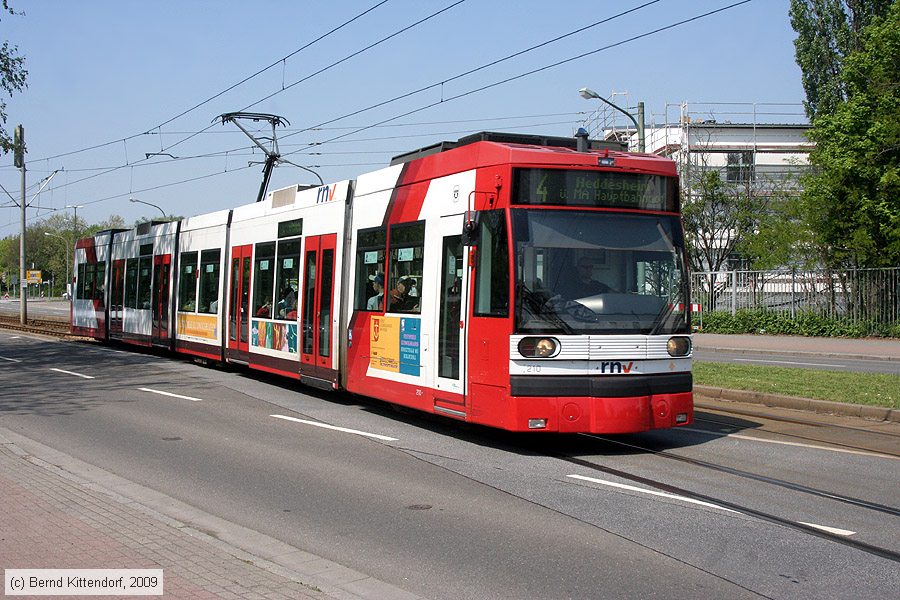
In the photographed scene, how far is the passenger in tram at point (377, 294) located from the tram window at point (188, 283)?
385 inches

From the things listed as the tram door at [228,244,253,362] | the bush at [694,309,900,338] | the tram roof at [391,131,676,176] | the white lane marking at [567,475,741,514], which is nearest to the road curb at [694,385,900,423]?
the tram roof at [391,131,676,176]

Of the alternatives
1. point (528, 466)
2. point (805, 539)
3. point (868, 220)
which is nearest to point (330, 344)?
point (528, 466)

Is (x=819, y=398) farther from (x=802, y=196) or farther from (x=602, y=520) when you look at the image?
(x=802, y=196)

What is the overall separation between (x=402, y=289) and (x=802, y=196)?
27731 millimetres

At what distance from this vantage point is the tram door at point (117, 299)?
27.8 m

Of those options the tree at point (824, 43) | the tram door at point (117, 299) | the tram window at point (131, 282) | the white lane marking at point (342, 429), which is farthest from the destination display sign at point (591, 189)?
the tree at point (824, 43)

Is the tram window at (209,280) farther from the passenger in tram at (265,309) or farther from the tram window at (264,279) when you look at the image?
the passenger in tram at (265,309)

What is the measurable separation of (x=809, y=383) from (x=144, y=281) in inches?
678

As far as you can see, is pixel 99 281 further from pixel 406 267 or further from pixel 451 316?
pixel 451 316

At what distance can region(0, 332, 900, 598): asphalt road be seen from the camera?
6.02m

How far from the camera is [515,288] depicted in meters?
9.98

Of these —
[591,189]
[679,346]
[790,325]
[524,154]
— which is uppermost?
[524,154]

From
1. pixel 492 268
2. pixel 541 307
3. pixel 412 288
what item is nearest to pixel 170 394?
pixel 412 288

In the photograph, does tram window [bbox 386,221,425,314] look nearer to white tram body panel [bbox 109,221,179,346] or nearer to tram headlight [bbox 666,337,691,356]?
tram headlight [bbox 666,337,691,356]
